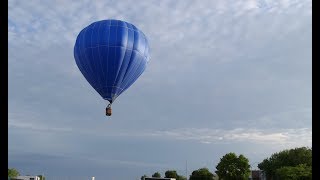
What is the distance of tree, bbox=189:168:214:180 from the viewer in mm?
112875

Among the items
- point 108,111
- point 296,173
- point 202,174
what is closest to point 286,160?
point 296,173

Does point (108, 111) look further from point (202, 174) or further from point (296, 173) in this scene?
point (202, 174)

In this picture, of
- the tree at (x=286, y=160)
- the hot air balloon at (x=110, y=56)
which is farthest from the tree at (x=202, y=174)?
the hot air balloon at (x=110, y=56)

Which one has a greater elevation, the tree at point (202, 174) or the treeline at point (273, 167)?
the treeline at point (273, 167)

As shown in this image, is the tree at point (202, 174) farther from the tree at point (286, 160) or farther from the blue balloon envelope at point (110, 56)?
the blue balloon envelope at point (110, 56)

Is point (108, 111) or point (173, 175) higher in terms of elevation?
point (108, 111)

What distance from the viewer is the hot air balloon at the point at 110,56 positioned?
37469mm

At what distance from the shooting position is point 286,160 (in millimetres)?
100188

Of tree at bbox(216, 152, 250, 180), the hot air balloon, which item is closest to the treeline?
tree at bbox(216, 152, 250, 180)

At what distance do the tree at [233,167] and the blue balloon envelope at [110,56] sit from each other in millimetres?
55008

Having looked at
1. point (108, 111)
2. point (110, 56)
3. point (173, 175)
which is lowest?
point (173, 175)
